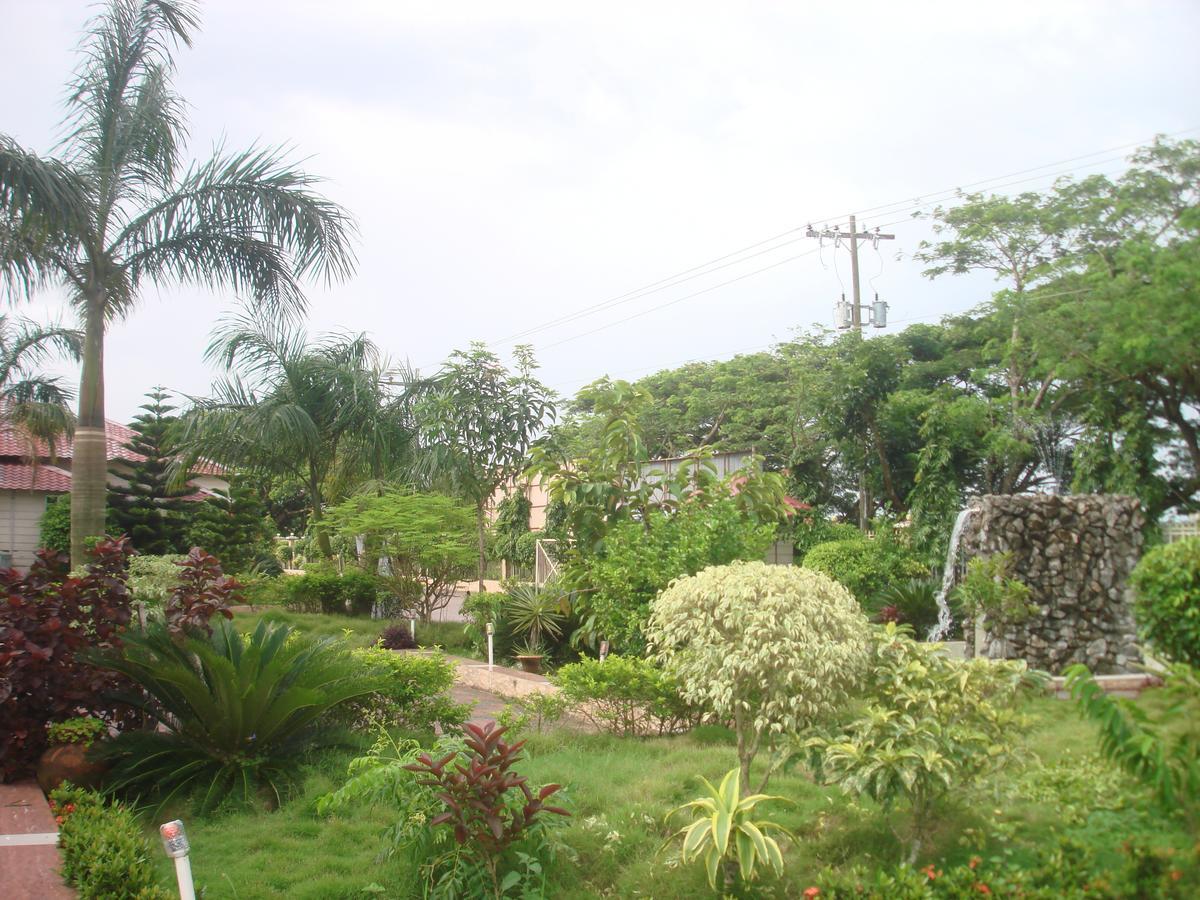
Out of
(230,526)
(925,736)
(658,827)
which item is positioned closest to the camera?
(925,736)

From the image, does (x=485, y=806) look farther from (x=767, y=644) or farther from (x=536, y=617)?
(x=536, y=617)

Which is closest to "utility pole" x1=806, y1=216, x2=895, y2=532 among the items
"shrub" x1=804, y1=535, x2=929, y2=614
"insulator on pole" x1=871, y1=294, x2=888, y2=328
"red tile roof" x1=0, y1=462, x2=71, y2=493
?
"insulator on pole" x1=871, y1=294, x2=888, y2=328

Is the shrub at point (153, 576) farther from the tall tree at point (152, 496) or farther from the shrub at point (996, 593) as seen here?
the shrub at point (996, 593)

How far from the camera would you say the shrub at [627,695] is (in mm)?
7379

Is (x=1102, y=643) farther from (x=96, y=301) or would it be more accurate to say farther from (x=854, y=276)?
(x=854, y=276)

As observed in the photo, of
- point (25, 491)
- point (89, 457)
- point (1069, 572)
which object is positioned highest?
point (25, 491)

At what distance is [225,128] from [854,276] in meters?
15.0

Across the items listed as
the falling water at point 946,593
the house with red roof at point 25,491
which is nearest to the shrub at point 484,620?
the falling water at point 946,593

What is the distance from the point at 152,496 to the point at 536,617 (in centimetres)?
1102

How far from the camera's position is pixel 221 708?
21.2ft

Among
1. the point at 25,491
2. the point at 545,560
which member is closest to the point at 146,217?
the point at 545,560

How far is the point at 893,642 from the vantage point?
5023 mm

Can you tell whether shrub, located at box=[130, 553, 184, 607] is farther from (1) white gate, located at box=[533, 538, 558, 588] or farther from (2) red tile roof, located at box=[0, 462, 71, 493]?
(2) red tile roof, located at box=[0, 462, 71, 493]

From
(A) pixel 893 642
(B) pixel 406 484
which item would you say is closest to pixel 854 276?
(B) pixel 406 484
